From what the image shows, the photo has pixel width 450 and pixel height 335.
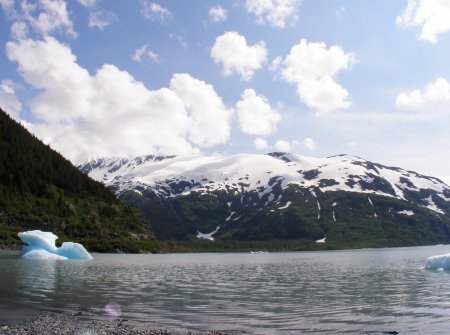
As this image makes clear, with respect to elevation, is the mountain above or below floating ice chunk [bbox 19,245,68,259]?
above

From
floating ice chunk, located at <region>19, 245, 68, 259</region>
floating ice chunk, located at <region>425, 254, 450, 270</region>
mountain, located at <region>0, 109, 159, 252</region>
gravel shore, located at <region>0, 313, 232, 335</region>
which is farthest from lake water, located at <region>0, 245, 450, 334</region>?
mountain, located at <region>0, 109, 159, 252</region>

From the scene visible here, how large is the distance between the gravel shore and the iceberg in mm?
79950

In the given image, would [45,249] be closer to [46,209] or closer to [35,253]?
[35,253]

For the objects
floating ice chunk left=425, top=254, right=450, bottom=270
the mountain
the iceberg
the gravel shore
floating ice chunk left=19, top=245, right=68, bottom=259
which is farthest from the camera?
the mountain

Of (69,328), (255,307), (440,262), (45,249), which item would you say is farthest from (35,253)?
(440,262)

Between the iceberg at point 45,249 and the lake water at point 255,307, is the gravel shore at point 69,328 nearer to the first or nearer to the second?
the lake water at point 255,307

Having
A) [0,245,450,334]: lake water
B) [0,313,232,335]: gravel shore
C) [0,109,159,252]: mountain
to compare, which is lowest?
[0,245,450,334]: lake water

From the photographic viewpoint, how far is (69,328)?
1512 centimetres

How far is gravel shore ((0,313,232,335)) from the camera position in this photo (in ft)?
46.8

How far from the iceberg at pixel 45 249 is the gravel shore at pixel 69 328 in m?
79.9

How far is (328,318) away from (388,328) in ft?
10.8

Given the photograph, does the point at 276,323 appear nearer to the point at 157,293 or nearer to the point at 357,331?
the point at 357,331

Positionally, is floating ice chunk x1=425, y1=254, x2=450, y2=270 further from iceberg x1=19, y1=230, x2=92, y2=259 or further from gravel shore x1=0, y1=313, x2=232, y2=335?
iceberg x1=19, y1=230, x2=92, y2=259

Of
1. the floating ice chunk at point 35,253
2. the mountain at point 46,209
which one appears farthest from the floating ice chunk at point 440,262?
the mountain at point 46,209
